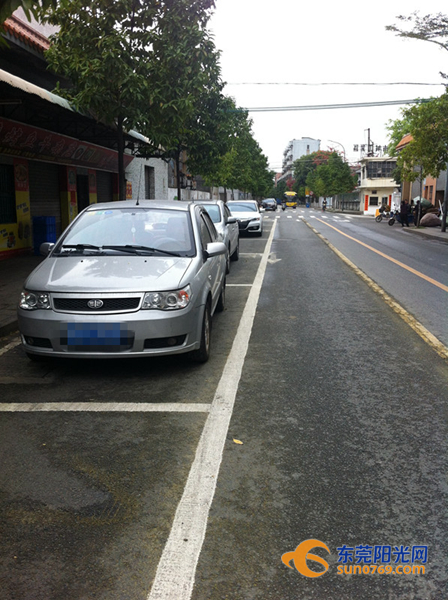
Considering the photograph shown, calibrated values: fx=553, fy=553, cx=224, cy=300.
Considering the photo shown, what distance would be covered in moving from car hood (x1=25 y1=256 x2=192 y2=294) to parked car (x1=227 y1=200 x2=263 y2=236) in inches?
648

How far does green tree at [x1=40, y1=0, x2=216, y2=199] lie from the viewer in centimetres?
1187

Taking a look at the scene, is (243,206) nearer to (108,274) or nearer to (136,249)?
(136,249)

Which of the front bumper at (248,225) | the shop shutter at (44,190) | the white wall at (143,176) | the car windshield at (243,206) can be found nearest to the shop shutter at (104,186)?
the white wall at (143,176)

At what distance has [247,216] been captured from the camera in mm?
22406

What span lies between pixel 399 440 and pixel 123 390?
227cm

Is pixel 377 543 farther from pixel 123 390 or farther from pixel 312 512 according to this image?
pixel 123 390

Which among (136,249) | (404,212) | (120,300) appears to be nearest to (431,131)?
(404,212)

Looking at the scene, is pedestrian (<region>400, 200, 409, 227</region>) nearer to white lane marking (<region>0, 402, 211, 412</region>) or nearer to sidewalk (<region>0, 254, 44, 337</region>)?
sidewalk (<region>0, 254, 44, 337</region>)

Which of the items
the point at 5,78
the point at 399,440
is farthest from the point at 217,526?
the point at 5,78

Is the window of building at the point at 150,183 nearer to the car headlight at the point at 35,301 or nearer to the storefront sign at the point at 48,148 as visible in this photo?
the storefront sign at the point at 48,148

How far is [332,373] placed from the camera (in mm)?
5168

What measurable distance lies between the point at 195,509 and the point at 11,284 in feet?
26.7

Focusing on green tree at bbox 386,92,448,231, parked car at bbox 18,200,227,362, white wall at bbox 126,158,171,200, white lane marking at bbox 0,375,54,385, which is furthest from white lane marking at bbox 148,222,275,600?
green tree at bbox 386,92,448,231

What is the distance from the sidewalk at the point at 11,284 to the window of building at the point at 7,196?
1.06m
